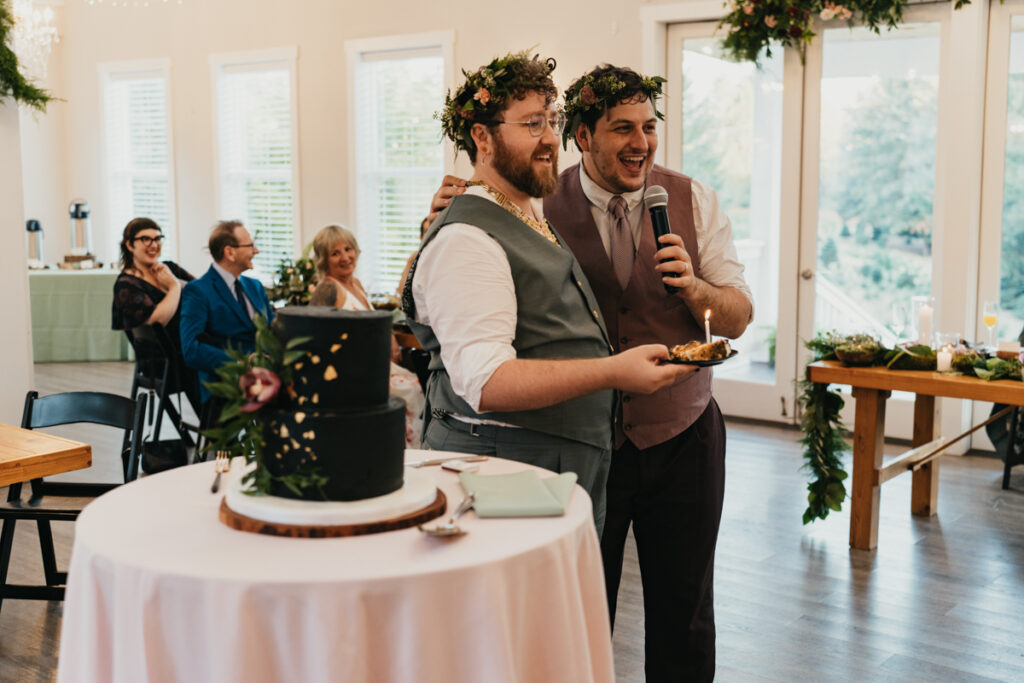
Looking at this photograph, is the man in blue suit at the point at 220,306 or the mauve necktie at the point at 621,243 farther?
the man in blue suit at the point at 220,306

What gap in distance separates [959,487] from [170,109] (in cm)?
741

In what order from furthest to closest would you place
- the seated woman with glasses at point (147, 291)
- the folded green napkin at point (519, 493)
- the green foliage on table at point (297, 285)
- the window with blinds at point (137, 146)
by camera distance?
the window with blinds at point (137, 146) → the green foliage on table at point (297, 285) → the seated woman with glasses at point (147, 291) → the folded green napkin at point (519, 493)

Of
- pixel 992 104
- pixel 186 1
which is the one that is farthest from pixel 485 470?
pixel 186 1

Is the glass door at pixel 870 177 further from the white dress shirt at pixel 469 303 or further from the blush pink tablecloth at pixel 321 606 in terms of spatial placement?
the blush pink tablecloth at pixel 321 606

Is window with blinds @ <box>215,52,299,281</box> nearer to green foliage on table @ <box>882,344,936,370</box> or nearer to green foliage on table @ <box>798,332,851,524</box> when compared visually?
green foliage on table @ <box>798,332,851,524</box>

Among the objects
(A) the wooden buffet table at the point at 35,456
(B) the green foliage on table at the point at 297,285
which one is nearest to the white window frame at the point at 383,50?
(B) the green foliage on table at the point at 297,285

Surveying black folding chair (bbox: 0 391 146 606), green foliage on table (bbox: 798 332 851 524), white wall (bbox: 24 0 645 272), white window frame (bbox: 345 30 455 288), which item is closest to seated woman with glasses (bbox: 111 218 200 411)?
black folding chair (bbox: 0 391 146 606)

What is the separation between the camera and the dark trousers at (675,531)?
2451 mm

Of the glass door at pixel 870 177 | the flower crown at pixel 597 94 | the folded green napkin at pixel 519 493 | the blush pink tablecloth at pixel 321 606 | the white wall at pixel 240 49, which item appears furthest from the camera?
the white wall at pixel 240 49

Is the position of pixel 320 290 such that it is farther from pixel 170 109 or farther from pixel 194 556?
pixel 170 109

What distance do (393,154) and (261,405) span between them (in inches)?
281

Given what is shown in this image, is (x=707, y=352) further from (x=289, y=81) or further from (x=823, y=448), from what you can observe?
(x=289, y=81)

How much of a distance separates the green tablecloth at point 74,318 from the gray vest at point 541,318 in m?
8.05

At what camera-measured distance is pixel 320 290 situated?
5.19m
